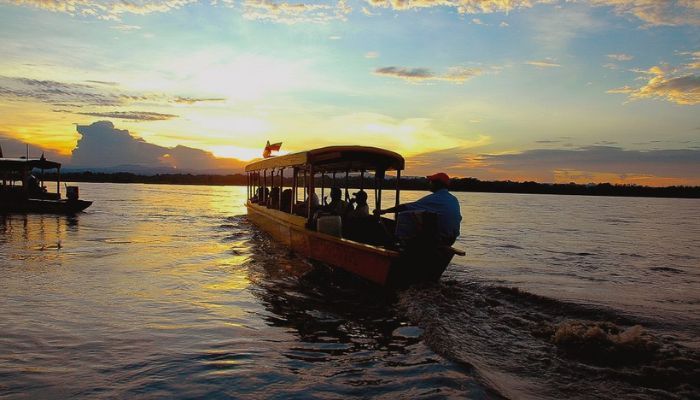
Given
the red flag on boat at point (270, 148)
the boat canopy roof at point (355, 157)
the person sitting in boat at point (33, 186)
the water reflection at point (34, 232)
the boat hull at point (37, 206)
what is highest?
the red flag on boat at point (270, 148)

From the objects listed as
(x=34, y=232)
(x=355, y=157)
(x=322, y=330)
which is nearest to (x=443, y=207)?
(x=322, y=330)

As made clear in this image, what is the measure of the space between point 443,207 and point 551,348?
3.16 m

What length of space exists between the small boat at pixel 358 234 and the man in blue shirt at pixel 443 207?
12.6 inches

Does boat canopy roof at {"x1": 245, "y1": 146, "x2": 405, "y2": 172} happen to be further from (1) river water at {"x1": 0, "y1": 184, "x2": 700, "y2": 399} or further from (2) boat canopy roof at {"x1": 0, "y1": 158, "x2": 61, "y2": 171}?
(2) boat canopy roof at {"x1": 0, "y1": 158, "x2": 61, "y2": 171}

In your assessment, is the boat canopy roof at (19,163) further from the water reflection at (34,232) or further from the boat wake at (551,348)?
the boat wake at (551,348)

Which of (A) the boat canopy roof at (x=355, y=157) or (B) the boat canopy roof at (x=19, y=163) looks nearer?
(A) the boat canopy roof at (x=355, y=157)

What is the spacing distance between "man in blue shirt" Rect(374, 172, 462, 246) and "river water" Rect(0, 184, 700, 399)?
126 cm

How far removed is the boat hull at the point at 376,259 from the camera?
8.70 m

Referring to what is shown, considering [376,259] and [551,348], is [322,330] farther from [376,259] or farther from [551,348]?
[551,348]

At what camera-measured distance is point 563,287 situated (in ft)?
38.9

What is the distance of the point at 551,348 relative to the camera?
21.7 feet

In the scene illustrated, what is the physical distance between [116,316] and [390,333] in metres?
4.27

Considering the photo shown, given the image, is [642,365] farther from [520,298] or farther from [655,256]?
[655,256]

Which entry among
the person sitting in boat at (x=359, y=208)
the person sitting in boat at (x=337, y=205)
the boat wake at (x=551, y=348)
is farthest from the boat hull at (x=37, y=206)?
the boat wake at (x=551, y=348)
